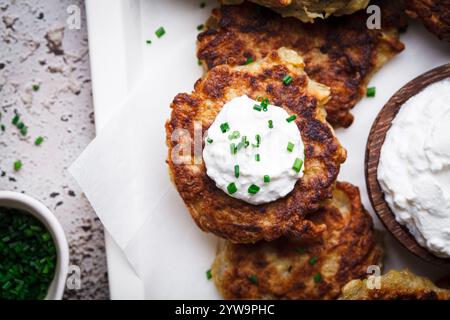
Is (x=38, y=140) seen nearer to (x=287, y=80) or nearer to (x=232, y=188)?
(x=232, y=188)

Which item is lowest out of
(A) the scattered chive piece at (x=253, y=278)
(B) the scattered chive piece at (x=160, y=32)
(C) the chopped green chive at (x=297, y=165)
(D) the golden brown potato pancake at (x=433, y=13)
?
(A) the scattered chive piece at (x=253, y=278)

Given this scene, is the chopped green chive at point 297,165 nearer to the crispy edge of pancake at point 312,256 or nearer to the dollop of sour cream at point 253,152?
the dollop of sour cream at point 253,152

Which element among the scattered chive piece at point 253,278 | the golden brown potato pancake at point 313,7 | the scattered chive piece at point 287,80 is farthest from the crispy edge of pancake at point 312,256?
the golden brown potato pancake at point 313,7

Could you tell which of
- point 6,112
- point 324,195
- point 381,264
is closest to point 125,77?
point 6,112

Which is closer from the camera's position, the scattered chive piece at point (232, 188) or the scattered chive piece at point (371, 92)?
the scattered chive piece at point (232, 188)

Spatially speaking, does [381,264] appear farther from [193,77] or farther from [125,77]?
[125,77]

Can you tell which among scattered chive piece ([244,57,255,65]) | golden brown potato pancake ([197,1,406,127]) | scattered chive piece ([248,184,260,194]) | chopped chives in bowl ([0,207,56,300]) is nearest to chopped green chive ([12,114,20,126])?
chopped chives in bowl ([0,207,56,300])

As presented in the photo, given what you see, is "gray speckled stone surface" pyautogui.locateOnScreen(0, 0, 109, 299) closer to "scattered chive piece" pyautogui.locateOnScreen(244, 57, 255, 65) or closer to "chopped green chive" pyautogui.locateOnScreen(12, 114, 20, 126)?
"chopped green chive" pyautogui.locateOnScreen(12, 114, 20, 126)

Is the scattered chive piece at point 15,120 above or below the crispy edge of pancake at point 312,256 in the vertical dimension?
above
